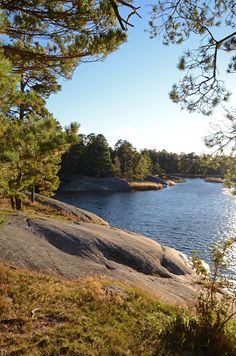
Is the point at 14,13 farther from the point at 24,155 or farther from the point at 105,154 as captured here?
the point at 105,154

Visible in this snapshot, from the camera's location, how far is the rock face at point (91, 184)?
2680 inches

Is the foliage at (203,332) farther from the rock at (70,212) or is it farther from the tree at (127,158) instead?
the tree at (127,158)

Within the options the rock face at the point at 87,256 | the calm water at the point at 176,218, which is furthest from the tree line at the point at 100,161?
the rock face at the point at 87,256

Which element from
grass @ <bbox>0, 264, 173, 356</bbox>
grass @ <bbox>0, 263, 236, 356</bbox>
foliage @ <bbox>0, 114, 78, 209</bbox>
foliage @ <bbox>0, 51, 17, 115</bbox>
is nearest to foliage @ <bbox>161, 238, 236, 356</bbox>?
grass @ <bbox>0, 263, 236, 356</bbox>

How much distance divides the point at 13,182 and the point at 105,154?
57773 millimetres

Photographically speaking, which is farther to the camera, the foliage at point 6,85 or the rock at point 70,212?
the rock at point 70,212

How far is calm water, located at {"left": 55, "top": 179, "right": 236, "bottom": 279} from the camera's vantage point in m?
29.5

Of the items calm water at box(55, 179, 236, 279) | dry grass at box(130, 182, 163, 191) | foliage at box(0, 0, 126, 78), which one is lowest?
calm water at box(55, 179, 236, 279)

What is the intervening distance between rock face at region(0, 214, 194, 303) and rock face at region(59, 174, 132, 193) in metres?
50.1

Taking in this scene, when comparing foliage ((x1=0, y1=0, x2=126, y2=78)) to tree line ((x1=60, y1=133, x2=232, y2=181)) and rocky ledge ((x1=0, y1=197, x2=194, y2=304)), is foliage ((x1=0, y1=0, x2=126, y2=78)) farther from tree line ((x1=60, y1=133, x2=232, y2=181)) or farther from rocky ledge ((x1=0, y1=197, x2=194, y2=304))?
tree line ((x1=60, y1=133, x2=232, y2=181))

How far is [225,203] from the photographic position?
52625mm

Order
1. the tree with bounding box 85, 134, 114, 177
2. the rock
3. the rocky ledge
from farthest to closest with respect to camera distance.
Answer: the tree with bounding box 85, 134, 114, 177
the rock
the rocky ledge

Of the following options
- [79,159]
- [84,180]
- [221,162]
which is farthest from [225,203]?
[221,162]

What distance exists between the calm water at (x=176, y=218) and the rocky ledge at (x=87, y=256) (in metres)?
7.59
